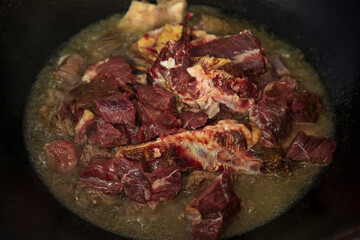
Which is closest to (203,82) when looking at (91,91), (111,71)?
(111,71)

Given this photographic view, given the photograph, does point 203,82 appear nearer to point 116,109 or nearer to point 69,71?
point 116,109

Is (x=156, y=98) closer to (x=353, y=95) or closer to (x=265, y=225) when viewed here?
(x=265, y=225)

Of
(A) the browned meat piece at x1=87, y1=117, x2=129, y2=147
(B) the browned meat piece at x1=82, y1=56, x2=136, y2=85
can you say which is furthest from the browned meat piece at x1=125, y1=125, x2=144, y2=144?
(B) the browned meat piece at x1=82, y1=56, x2=136, y2=85

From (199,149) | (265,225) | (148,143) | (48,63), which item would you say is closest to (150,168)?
(148,143)

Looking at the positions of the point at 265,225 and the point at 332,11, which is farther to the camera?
the point at 332,11

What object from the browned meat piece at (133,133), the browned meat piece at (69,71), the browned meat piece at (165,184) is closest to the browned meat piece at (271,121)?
the browned meat piece at (165,184)

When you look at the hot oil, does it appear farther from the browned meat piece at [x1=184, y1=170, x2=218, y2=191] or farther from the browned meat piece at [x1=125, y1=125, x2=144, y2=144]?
the browned meat piece at [x1=125, y1=125, x2=144, y2=144]
